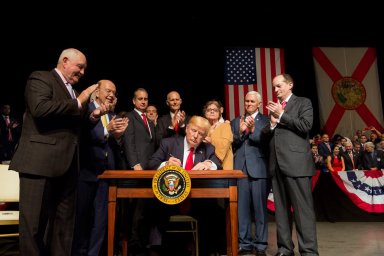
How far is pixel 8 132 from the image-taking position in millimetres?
7090

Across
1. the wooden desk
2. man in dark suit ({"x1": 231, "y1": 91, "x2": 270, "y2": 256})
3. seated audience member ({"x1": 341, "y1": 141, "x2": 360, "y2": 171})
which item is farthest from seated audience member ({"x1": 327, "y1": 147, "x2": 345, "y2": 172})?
the wooden desk

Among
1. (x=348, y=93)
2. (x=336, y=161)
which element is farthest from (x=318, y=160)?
(x=348, y=93)

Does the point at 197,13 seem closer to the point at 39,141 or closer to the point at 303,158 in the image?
the point at 303,158

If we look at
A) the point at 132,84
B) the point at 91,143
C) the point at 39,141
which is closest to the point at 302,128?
the point at 91,143

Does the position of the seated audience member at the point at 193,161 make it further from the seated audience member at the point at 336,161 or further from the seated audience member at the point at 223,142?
the seated audience member at the point at 336,161

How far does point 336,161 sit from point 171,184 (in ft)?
18.2

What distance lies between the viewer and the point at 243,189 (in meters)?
3.76

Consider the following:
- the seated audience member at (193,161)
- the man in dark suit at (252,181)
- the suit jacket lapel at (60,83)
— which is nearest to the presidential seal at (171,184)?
the seated audience member at (193,161)

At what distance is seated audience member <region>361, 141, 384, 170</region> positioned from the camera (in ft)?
23.9

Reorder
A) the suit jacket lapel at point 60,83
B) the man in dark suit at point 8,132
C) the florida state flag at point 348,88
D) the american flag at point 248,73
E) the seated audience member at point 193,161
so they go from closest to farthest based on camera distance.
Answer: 1. the suit jacket lapel at point 60,83
2. the seated audience member at point 193,161
3. the man in dark suit at point 8,132
4. the american flag at point 248,73
5. the florida state flag at point 348,88

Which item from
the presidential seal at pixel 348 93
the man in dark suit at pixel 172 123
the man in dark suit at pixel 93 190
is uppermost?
the presidential seal at pixel 348 93

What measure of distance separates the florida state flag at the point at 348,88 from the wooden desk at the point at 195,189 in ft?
24.2

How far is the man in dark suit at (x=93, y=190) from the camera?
3.02 metres

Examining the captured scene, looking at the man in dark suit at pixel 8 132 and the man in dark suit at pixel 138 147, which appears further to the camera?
the man in dark suit at pixel 8 132
